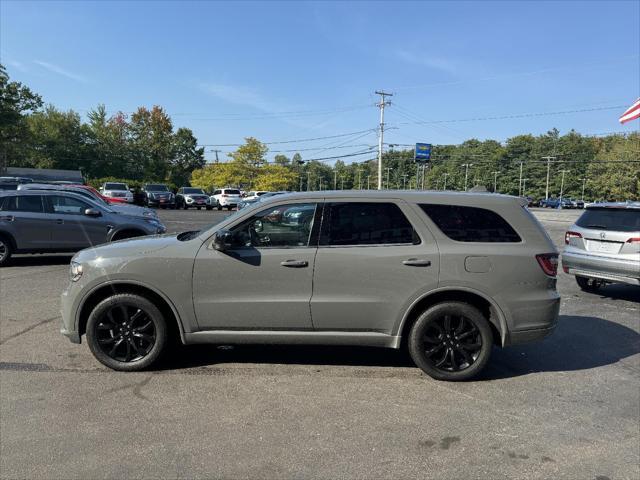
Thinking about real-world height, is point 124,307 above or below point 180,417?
above

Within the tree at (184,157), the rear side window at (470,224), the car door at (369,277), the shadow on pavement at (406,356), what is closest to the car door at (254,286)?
the car door at (369,277)

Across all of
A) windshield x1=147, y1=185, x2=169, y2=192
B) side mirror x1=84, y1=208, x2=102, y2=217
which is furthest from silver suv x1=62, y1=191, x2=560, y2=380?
windshield x1=147, y1=185, x2=169, y2=192

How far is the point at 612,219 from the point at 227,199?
1345 inches

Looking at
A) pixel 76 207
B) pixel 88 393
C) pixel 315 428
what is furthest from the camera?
pixel 76 207

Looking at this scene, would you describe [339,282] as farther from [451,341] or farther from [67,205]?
[67,205]

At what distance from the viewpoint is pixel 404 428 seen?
364cm

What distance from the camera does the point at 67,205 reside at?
11.0 m

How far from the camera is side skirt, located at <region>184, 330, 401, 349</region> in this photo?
4504 mm

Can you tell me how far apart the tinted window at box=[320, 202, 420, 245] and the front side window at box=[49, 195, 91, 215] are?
8.40m

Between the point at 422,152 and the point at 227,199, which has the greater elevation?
the point at 422,152

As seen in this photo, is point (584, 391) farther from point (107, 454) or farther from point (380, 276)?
point (107, 454)

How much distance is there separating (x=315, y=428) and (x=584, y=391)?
8.36 feet

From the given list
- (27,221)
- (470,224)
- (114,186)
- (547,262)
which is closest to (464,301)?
(470,224)

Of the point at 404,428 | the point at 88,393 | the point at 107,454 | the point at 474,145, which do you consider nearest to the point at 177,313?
the point at 88,393
